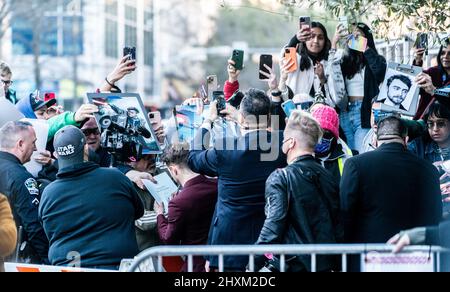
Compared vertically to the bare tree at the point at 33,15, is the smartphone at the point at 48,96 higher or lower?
lower

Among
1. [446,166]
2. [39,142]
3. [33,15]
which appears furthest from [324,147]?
[33,15]

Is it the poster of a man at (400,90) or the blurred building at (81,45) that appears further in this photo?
the blurred building at (81,45)

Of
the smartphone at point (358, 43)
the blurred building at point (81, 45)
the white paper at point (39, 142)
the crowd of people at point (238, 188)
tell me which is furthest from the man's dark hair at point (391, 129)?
the blurred building at point (81, 45)

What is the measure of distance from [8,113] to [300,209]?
375 centimetres

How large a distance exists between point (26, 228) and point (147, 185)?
118 cm

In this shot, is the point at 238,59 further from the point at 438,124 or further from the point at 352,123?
the point at 438,124

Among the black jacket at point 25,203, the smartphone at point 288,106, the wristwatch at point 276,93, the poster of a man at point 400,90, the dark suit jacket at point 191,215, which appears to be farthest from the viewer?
the wristwatch at point 276,93

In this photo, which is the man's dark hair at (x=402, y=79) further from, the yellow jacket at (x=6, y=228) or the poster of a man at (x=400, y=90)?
the yellow jacket at (x=6, y=228)

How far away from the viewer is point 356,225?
737cm

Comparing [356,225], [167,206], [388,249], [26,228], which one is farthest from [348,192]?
[26,228]

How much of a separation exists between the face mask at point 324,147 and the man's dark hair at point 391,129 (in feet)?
2.09

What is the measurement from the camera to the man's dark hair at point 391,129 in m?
7.58

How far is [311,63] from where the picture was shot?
10273 mm
